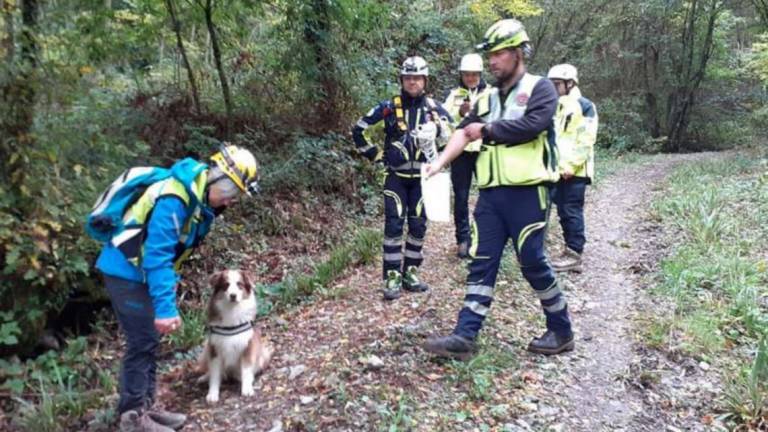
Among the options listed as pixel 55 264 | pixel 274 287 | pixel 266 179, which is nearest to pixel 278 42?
pixel 266 179

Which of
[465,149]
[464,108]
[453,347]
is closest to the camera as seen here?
[453,347]

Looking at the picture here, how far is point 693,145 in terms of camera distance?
92.3 feet

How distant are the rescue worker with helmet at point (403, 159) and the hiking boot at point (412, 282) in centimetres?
1

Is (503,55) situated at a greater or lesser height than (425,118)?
greater

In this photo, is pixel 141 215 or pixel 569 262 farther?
pixel 569 262

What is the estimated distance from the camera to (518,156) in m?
4.80

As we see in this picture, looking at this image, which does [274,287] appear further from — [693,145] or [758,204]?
[693,145]

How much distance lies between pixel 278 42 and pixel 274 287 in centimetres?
567

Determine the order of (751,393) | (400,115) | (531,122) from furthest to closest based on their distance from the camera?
(400,115)
(531,122)
(751,393)

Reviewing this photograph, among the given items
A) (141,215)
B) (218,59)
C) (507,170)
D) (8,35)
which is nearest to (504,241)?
(507,170)

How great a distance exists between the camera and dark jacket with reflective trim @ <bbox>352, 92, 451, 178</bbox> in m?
6.53

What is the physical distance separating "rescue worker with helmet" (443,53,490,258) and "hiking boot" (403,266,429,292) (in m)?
1.43

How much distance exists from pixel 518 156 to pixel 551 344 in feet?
5.69

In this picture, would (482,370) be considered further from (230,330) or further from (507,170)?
(230,330)
